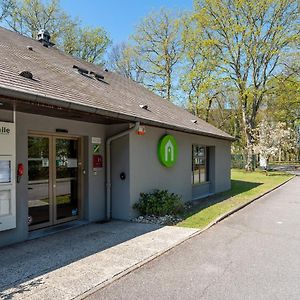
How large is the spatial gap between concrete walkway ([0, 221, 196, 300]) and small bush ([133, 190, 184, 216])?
36.4 inches

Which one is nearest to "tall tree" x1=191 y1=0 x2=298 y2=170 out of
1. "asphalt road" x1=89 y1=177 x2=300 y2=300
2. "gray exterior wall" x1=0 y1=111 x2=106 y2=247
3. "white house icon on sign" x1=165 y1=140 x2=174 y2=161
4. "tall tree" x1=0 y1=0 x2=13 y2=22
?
"tall tree" x1=0 y1=0 x2=13 y2=22

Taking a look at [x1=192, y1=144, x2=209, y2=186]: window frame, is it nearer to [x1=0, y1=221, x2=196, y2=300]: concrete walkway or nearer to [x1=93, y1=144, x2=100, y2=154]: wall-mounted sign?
[x1=93, y1=144, x2=100, y2=154]: wall-mounted sign

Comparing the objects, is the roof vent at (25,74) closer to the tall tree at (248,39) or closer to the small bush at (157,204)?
the small bush at (157,204)

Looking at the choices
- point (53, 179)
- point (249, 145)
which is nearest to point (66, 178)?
point (53, 179)

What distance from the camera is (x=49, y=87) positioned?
6637mm

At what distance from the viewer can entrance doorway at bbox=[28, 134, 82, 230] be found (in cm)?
712

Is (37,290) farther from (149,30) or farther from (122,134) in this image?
(149,30)

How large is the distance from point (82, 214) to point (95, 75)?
520 centimetres

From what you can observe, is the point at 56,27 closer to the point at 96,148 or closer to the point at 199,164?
the point at 199,164

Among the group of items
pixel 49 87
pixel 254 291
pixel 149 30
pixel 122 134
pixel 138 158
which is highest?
pixel 149 30

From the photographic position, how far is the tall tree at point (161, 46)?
3488 centimetres

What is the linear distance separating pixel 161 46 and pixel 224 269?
3265cm

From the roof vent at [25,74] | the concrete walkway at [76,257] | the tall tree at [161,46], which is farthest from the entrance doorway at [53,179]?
the tall tree at [161,46]

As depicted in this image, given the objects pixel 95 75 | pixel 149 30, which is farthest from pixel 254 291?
pixel 149 30
